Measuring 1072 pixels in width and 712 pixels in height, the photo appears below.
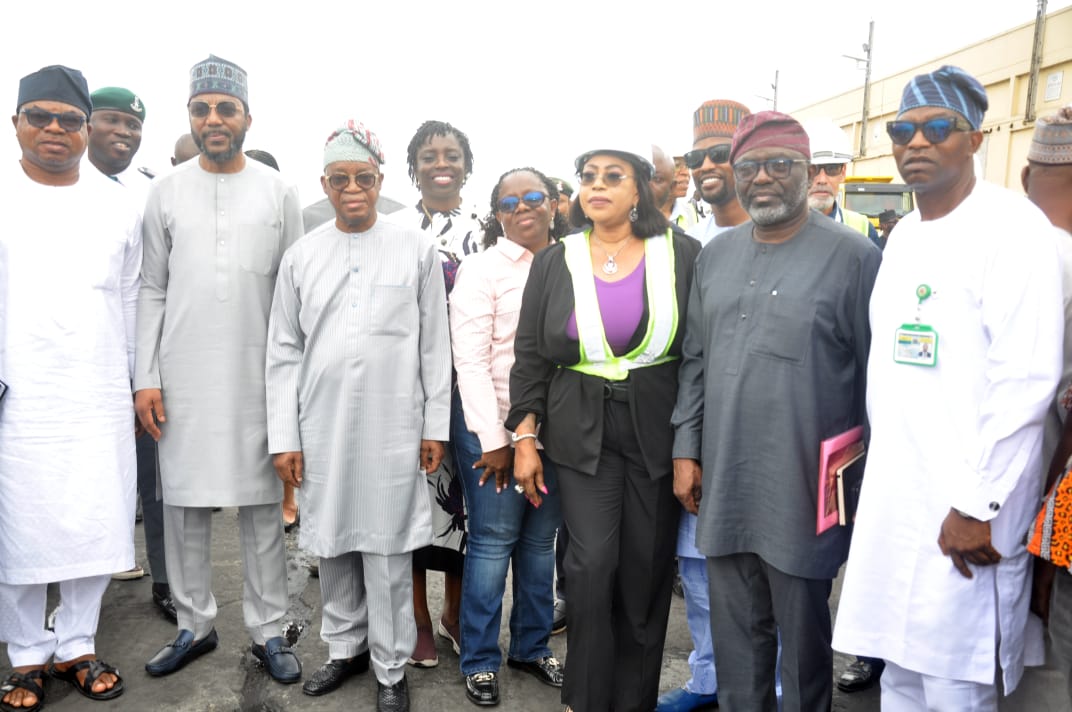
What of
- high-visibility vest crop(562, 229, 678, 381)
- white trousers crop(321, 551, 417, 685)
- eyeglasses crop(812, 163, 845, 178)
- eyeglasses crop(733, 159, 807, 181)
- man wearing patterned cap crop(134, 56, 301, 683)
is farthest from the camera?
eyeglasses crop(812, 163, 845, 178)

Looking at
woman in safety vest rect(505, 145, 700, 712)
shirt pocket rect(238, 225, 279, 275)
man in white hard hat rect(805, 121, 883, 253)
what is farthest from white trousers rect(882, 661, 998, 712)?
shirt pocket rect(238, 225, 279, 275)

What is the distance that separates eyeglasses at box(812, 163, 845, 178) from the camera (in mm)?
4582

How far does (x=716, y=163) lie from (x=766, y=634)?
202 cm

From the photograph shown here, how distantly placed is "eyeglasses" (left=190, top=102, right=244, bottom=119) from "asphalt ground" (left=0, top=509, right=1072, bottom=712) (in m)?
2.29

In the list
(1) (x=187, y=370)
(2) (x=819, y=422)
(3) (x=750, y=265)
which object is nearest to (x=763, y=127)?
(3) (x=750, y=265)

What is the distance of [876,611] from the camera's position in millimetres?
2326

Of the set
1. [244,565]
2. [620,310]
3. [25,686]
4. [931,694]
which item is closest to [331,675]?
[244,565]

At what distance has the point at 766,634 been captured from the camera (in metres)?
2.69

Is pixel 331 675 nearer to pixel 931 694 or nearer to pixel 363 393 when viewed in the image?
pixel 363 393

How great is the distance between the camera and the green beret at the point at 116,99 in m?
4.30

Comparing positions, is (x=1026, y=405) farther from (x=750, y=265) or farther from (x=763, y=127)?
(x=763, y=127)

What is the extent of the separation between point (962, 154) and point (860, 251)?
0.38 meters

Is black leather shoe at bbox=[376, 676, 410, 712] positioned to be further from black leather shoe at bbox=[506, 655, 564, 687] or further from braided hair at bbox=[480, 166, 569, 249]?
braided hair at bbox=[480, 166, 569, 249]

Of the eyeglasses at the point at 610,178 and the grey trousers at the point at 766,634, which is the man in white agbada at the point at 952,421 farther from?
the eyeglasses at the point at 610,178
